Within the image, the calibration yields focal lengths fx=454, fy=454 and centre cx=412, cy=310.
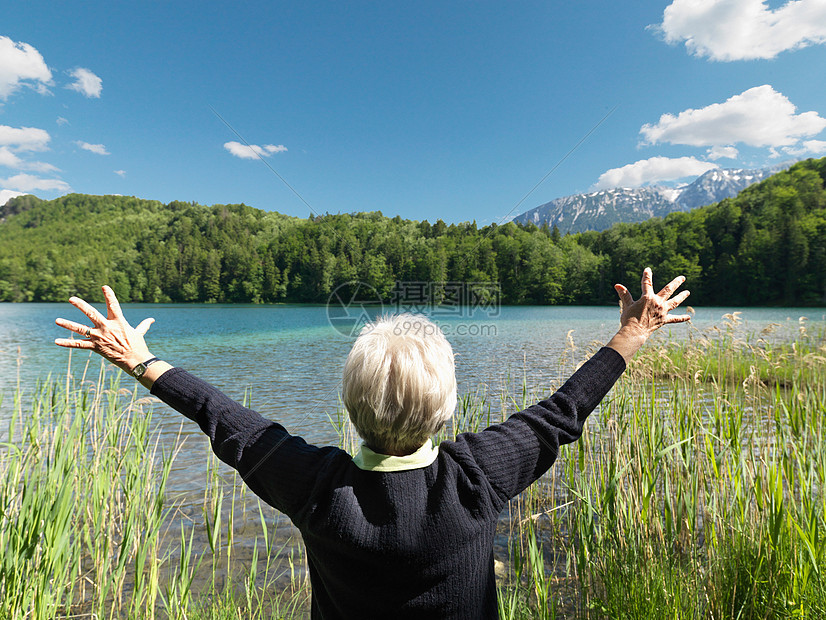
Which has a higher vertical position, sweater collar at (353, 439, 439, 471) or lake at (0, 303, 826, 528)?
sweater collar at (353, 439, 439, 471)

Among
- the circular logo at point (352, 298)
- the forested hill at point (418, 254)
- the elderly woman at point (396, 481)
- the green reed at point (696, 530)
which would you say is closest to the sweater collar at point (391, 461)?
the elderly woman at point (396, 481)

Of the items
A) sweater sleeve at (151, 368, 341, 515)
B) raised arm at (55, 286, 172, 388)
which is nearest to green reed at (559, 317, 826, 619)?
sweater sleeve at (151, 368, 341, 515)

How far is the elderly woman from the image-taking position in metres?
1.25

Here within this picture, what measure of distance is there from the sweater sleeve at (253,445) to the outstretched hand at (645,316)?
1.26 metres

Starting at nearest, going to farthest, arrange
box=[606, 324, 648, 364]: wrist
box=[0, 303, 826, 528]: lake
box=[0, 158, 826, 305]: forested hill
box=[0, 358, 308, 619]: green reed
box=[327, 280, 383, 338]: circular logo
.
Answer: box=[606, 324, 648, 364]: wrist
box=[0, 358, 308, 619]: green reed
box=[0, 303, 826, 528]: lake
box=[0, 158, 826, 305]: forested hill
box=[327, 280, 383, 338]: circular logo

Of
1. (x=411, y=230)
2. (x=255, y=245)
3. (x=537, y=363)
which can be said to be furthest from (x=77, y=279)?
(x=537, y=363)

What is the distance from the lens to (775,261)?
6794cm

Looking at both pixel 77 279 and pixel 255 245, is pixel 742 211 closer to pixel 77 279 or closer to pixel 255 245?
pixel 255 245

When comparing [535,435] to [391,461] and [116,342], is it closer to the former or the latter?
[391,461]

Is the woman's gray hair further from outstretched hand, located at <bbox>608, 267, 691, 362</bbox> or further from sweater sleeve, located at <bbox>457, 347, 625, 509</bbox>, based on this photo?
outstretched hand, located at <bbox>608, 267, 691, 362</bbox>

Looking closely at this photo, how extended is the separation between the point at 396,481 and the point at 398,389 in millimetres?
259

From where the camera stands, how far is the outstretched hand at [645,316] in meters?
1.89

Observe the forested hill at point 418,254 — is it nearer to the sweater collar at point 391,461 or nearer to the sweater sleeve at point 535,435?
the sweater sleeve at point 535,435

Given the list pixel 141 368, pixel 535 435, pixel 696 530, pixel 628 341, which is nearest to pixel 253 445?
pixel 141 368
